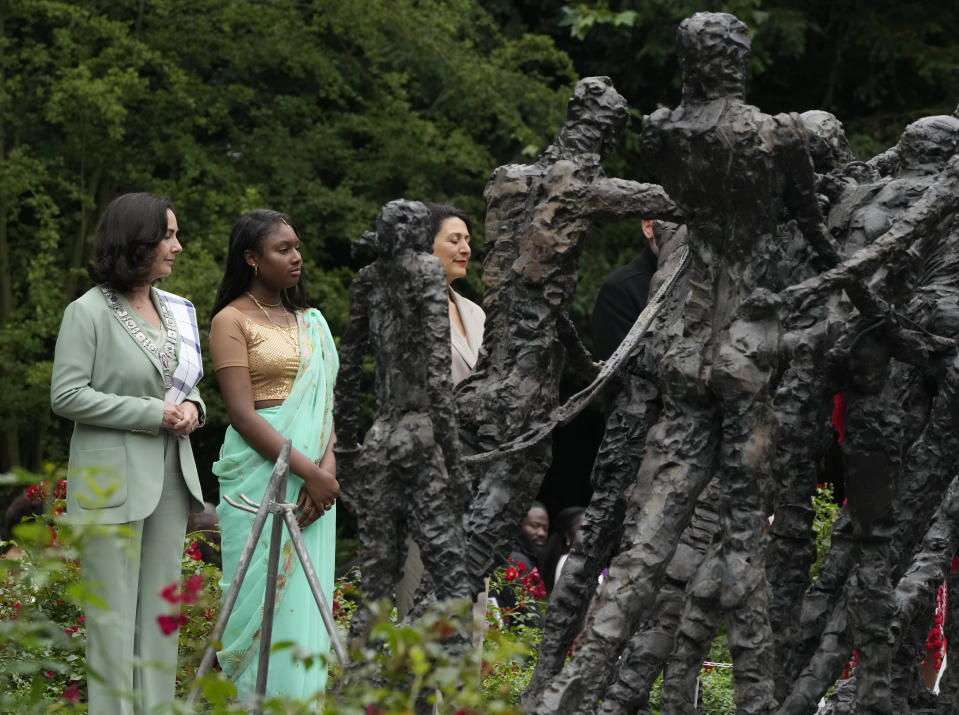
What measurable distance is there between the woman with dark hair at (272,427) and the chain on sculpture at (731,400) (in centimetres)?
57

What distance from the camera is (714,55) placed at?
637cm

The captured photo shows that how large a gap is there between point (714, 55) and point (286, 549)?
2.68m

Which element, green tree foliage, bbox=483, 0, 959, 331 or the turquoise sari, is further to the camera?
green tree foliage, bbox=483, 0, 959, 331

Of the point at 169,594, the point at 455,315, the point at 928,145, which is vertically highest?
the point at 928,145

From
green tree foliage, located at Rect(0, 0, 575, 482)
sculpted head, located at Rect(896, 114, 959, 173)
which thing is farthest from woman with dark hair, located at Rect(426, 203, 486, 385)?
green tree foliage, located at Rect(0, 0, 575, 482)

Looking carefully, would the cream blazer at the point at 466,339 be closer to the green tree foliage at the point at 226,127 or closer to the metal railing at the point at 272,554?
the metal railing at the point at 272,554

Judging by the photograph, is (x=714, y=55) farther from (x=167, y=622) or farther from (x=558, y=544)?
(x=558, y=544)

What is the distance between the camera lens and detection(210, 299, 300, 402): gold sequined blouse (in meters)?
7.28

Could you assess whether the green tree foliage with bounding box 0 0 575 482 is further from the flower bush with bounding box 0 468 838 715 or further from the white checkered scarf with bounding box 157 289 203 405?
the white checkered scarf with bounding box 157 289 203 405

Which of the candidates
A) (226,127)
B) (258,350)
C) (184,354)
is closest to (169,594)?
(184,354)

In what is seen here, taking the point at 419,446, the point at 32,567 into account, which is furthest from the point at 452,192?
the point at 32,567

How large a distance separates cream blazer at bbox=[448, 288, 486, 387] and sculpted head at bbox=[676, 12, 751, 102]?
6.51ft

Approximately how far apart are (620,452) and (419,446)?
45.7 inches

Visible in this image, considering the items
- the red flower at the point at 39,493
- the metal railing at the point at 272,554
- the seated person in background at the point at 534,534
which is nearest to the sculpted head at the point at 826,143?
the metal railing at the point at 272,554
